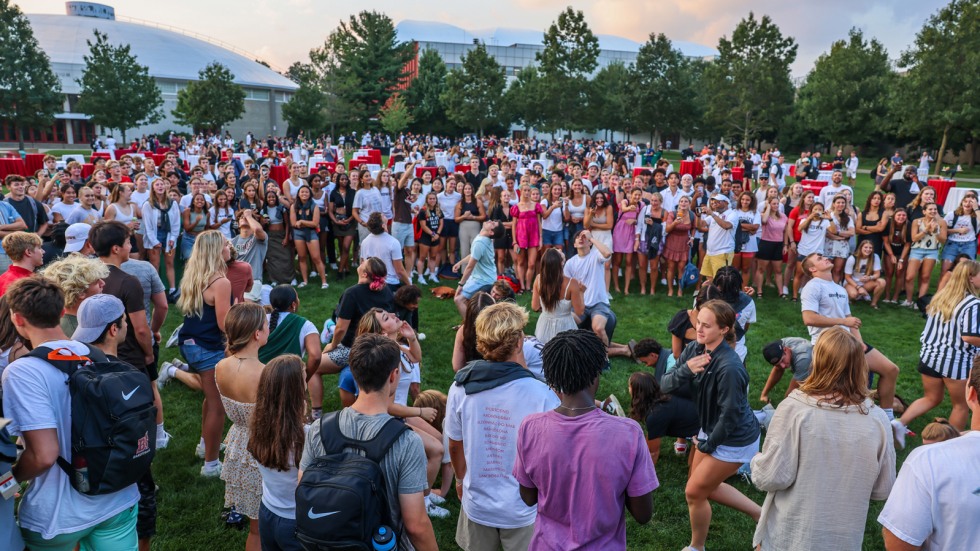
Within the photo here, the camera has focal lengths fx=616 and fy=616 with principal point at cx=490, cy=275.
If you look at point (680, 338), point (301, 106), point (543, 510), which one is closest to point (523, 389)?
point (543, 510)

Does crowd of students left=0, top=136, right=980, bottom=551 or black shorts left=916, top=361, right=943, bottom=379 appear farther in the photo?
black shorts left=916, top=361, right=943, bottom=379

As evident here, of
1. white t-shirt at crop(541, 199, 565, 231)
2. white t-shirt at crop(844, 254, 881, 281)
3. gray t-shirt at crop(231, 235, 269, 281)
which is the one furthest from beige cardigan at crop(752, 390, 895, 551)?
white t-shirt at crop(844, 254, 881, 281)

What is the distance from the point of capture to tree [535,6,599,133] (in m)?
54.6

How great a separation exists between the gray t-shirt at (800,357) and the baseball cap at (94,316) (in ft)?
17.6

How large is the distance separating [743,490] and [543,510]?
10.8ft

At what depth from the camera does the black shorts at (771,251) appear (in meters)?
10.8

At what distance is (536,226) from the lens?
36.0 feet

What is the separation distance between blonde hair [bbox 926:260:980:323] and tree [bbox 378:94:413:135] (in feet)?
175

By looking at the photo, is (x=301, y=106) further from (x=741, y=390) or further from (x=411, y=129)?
(x=741, y=390)

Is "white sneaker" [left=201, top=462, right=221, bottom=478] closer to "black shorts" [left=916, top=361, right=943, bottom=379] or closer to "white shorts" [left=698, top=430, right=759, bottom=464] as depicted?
"white shorts" [left=698, top=430, right=759, bottom=464]

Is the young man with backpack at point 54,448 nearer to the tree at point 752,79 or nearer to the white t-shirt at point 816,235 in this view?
the white t-shirt at point 816,235

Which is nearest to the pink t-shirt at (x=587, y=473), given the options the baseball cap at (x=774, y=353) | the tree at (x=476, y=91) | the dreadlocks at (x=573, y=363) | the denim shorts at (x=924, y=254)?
the dreadlocks at (x=573, y=363)

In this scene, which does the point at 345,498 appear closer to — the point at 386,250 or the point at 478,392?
the point at 478,392

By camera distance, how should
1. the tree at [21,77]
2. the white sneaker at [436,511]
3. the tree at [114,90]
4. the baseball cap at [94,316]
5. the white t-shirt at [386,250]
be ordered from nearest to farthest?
the baseball cap at [94,316] → the white sneaker at [436,511] → the white t-shirt at [386,250] → the tree at [21,77] → the tree at [114,90]
